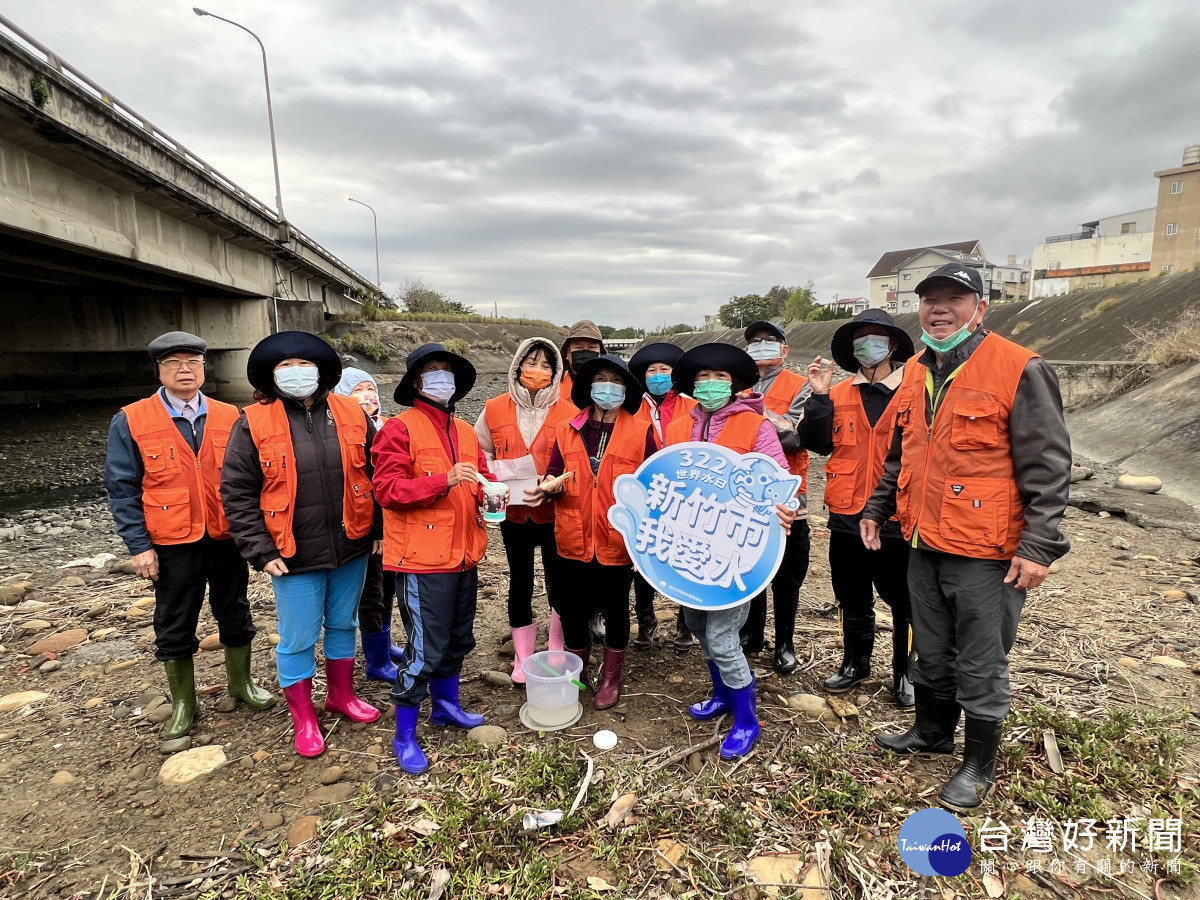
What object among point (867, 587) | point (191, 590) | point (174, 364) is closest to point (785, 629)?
point (867, 587)

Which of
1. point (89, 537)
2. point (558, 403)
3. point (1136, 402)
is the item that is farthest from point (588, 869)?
point (1136, 402)

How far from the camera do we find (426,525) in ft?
10.6

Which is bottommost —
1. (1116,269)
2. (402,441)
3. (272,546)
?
(272,546)

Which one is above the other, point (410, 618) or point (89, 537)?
point (410, 618)

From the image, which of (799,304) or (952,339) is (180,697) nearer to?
(952,339)

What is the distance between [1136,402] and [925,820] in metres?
12.9

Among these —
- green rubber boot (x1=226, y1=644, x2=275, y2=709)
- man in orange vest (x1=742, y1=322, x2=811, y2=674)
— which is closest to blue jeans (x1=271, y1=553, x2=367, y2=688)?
green rubber boot (x1=226, y1=644, x2=275, y2=709)

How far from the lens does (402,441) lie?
3242mm

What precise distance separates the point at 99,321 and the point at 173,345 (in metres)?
18.6

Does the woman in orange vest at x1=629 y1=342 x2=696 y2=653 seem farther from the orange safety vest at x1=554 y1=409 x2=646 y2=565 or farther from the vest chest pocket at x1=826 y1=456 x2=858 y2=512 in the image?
the vest chest pocket at x1=826 y1=456 x2=858 y2=512

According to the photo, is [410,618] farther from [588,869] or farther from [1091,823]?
[1091,823]

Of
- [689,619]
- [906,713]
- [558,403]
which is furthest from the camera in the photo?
[558,403]

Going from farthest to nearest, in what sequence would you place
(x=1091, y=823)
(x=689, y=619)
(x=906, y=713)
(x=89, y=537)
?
(x=89, y=537) < (x=906, y=713) < (x=689, y=619) < (x=1091, y=823)

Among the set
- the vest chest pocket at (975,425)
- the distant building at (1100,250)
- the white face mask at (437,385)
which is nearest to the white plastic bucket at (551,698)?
the white face mask at (437,385)
